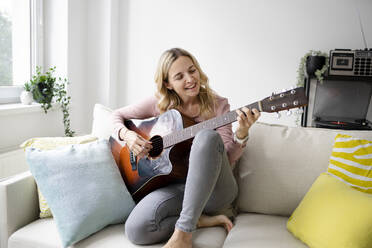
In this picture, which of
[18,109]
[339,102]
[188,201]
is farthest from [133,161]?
[339,102]

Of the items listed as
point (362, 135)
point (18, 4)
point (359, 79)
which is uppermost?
point (18, 4)

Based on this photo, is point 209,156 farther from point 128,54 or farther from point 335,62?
point 128,54

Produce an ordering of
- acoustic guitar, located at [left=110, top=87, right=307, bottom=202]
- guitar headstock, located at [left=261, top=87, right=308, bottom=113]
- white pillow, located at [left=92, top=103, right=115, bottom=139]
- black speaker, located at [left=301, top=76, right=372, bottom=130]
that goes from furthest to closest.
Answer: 1. black speaker, located at [left=301, top=76, right=372, bottom=130]
2. white pillow, located at [left=92, top=103, right=115, bottom=139]
3. acoustic guitar, located at [left=110, top=87, right=307, bottom=202]
4. guitar headstock, located at [left=261, top=87, right=308, bottom=113]

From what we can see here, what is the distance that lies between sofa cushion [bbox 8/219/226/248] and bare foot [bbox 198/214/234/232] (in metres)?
0.03

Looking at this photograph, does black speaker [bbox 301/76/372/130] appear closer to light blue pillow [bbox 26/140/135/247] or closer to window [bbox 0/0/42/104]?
light blue pillow [bbox 26/140/135/247]

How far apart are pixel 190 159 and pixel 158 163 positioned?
8.2 inches

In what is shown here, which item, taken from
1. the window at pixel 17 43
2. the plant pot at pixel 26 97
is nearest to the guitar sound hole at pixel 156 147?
the plant pot at pixel 26 97

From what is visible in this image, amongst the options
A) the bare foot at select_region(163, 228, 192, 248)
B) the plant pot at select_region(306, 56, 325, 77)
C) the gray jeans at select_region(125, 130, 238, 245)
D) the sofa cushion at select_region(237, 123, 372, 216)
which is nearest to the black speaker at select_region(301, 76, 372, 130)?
the plant pot at select_region(306, 56, 325, 77)

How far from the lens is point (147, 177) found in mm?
1495

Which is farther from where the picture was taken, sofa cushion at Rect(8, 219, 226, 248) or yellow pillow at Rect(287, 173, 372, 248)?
sofa cushion at Rect(8, 219, 226, 248)

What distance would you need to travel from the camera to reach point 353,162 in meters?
1.39

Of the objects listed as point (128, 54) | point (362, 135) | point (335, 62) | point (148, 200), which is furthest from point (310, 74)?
point (148, 200)

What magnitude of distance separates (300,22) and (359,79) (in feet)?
2.33

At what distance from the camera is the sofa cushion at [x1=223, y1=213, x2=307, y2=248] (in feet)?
4.20
